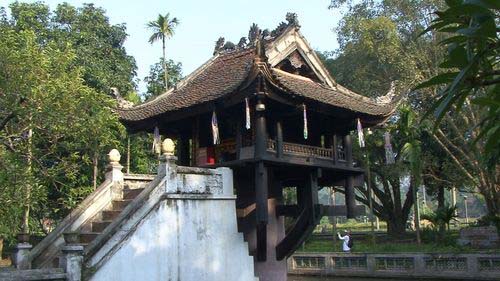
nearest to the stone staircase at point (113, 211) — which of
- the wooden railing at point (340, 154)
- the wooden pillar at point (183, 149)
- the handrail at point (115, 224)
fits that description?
the handrail at point (115, 224)

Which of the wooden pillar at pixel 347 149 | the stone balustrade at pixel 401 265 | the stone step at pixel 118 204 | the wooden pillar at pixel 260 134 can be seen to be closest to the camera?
the wooden pillar at pixel 260 134

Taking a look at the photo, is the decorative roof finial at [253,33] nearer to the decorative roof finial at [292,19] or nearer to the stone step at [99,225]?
the decorative roof finial at [292,19]

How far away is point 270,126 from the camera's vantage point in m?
11.2

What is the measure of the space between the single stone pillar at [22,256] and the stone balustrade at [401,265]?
1336cm

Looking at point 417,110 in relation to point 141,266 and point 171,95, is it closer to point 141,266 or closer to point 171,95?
point 171,95

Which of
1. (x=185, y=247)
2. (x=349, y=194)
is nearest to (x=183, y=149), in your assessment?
(x=185, y=247)

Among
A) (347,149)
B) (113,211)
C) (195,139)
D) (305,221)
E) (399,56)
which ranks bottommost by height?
(305,221)

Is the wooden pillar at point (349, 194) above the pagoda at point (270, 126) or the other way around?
the other way around

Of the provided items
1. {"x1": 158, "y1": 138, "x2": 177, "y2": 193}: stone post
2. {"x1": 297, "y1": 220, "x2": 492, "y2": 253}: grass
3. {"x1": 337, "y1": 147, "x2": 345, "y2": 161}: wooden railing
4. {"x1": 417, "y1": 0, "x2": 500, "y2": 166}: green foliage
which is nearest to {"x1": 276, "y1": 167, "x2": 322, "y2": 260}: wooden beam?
{"x1": 337, "y1": 147, "x2": 345, "y2": 161}: wooden railing

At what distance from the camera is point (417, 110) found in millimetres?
23891

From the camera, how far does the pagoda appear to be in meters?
9.96

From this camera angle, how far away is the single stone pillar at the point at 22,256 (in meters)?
8.70

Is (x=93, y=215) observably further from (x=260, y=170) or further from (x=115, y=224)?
(x=260, y=170)

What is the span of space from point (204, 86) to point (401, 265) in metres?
11.1
